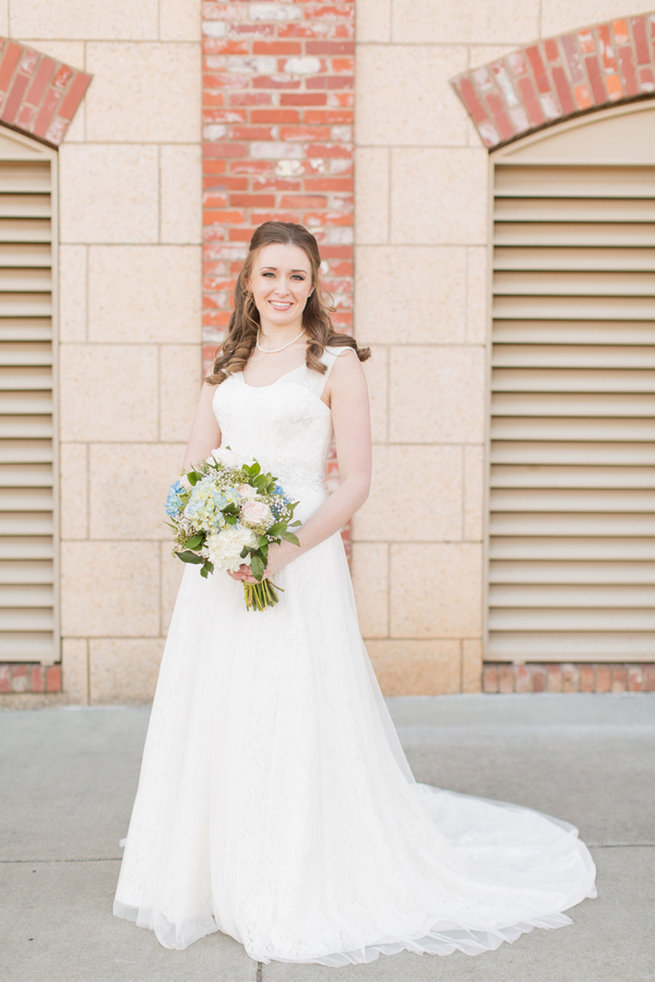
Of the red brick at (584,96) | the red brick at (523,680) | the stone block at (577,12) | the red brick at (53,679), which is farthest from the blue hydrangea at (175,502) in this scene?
the stone block at (577,12)

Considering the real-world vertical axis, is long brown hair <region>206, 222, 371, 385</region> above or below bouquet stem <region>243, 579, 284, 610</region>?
above

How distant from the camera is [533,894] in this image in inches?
119

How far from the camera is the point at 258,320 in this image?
321 cm

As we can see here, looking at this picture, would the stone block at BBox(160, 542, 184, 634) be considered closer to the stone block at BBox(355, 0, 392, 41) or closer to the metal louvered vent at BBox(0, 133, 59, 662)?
the metal louvered vent at BBox(0, 133, 59, 662)

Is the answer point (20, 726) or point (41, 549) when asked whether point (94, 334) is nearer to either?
point (41, 549)

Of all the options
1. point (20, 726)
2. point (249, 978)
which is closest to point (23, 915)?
point (249, 978)

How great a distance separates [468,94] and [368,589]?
267cm

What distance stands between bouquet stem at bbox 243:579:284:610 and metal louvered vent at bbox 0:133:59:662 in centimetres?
257

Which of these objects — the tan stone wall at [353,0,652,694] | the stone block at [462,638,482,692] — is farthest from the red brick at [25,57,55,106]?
the stone block at [462,638,482,692]

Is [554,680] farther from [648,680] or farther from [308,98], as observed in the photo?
A: [308,98]

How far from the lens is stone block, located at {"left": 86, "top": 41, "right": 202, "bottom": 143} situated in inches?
196

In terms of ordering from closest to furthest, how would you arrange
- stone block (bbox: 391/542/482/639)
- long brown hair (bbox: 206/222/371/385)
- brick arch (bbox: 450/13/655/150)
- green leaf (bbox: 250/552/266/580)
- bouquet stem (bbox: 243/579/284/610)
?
1. green leaf (bbox: 250/552/266/580)
2. bouquet stem (bbox: 243/579/284/610)
3. long brown hair (bbox: 206/222/371/385)
4. brick arch (bbox: 450/13/655/150)
5. stone block (bbox: 391/542/482/639)

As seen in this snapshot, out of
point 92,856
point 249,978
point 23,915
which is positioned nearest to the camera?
point 249,978

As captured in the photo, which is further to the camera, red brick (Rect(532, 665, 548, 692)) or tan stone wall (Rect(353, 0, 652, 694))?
red brick (Rect(532, 665, 548, 692))
